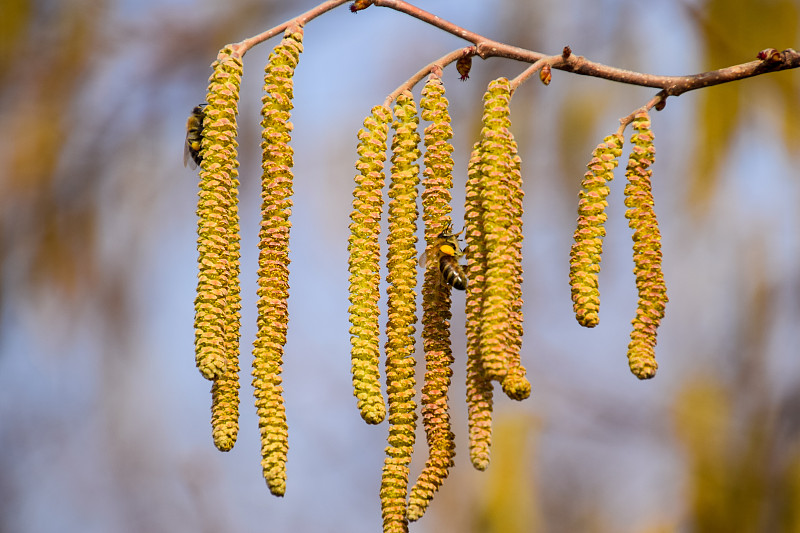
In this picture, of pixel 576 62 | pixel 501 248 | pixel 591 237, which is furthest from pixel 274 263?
pixel 576 62

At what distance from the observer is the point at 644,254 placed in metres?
0.98

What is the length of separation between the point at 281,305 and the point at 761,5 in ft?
11.7

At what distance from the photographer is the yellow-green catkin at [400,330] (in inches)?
34.8

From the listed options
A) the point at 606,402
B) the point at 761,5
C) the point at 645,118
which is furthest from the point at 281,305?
the point at 761,5

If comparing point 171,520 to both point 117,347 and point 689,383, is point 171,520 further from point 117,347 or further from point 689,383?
point 689,383

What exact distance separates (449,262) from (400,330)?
14 centimetres

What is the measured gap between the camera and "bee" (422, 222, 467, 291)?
0.99 m

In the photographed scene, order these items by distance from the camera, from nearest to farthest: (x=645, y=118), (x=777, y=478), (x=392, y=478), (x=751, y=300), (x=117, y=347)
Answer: (x=392, y=478) → (x=645, y=118) → (x=777, y=478) → (x=751, y=300) → (x=117, y=347)

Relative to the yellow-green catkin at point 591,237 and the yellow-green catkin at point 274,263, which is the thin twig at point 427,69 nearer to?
the yellow-green catkin at point 274,263

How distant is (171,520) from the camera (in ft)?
12.7

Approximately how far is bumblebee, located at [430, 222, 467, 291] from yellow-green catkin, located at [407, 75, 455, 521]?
0.4 inches

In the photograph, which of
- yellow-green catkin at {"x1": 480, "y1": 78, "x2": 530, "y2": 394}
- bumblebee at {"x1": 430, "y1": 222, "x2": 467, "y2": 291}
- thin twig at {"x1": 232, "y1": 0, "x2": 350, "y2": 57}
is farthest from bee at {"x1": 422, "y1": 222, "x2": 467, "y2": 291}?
thin twig at {"x1": 232, "y1": 0, "x2": 350, "y2": 57}

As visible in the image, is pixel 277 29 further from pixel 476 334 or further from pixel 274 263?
pixel 476 334

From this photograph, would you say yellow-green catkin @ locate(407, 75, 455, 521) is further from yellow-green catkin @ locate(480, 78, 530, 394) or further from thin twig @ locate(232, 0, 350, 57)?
thin twig @ locate(232, 0, 350, 57)
